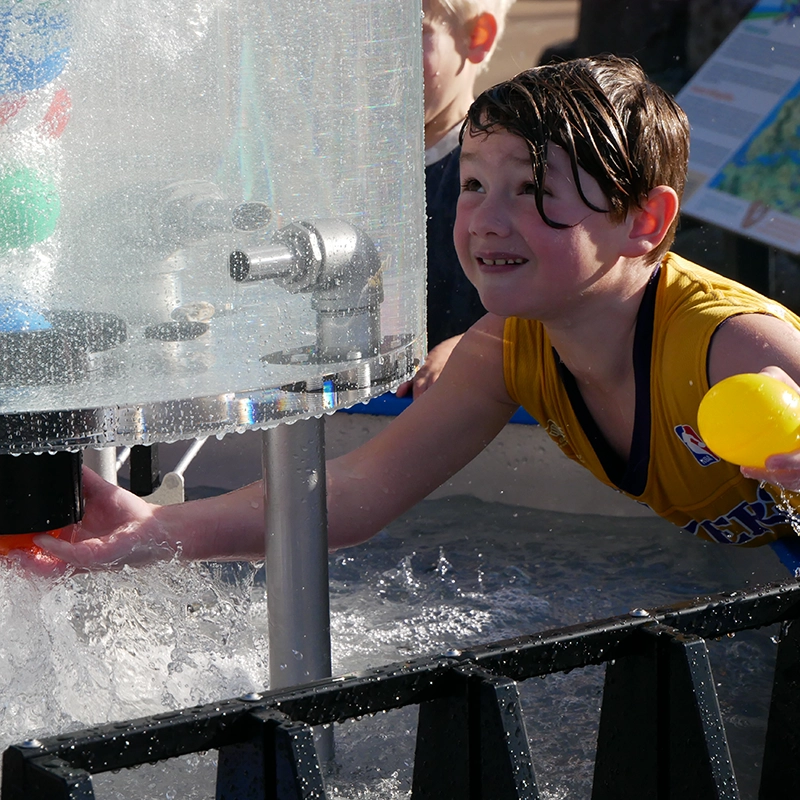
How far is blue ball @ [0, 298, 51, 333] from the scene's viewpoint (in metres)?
0.77

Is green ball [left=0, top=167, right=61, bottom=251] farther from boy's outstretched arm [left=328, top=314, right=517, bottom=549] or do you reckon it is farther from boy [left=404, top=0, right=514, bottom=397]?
boy [left=404, top=0, right=514, bottom=397]

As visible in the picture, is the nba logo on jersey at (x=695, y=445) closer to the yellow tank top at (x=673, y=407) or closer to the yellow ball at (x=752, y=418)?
the yellow tank top at (x=673, y=407)

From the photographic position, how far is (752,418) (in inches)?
38.9

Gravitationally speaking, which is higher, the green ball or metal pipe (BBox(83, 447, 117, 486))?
the green ball

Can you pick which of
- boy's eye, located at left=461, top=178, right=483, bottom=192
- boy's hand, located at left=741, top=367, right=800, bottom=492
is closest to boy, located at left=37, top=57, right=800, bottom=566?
boy's eye, located at left=461, top=178, right=483, bottom=192

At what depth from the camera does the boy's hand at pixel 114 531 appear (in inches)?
47.2

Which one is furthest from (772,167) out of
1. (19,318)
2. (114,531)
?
(19,318)

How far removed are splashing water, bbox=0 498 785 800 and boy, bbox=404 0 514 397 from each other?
498 mm

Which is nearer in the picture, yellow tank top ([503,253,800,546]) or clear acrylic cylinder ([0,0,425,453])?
clear acrylic cylinder ([0,0,425,453])

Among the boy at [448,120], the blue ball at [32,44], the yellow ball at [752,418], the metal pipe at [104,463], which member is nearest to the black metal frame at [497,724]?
the yellow ball at [752,418]

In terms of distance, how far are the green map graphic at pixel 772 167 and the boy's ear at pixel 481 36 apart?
30.7 inches

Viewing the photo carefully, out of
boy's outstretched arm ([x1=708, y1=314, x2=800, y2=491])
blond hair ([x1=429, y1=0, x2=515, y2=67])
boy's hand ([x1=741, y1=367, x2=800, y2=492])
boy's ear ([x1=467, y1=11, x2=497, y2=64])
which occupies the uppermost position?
blond hair ([x1=429, y1=0, x2=515, y2=67])

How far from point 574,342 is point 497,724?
0.84 meters

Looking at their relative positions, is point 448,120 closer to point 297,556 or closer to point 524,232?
point 524,232
